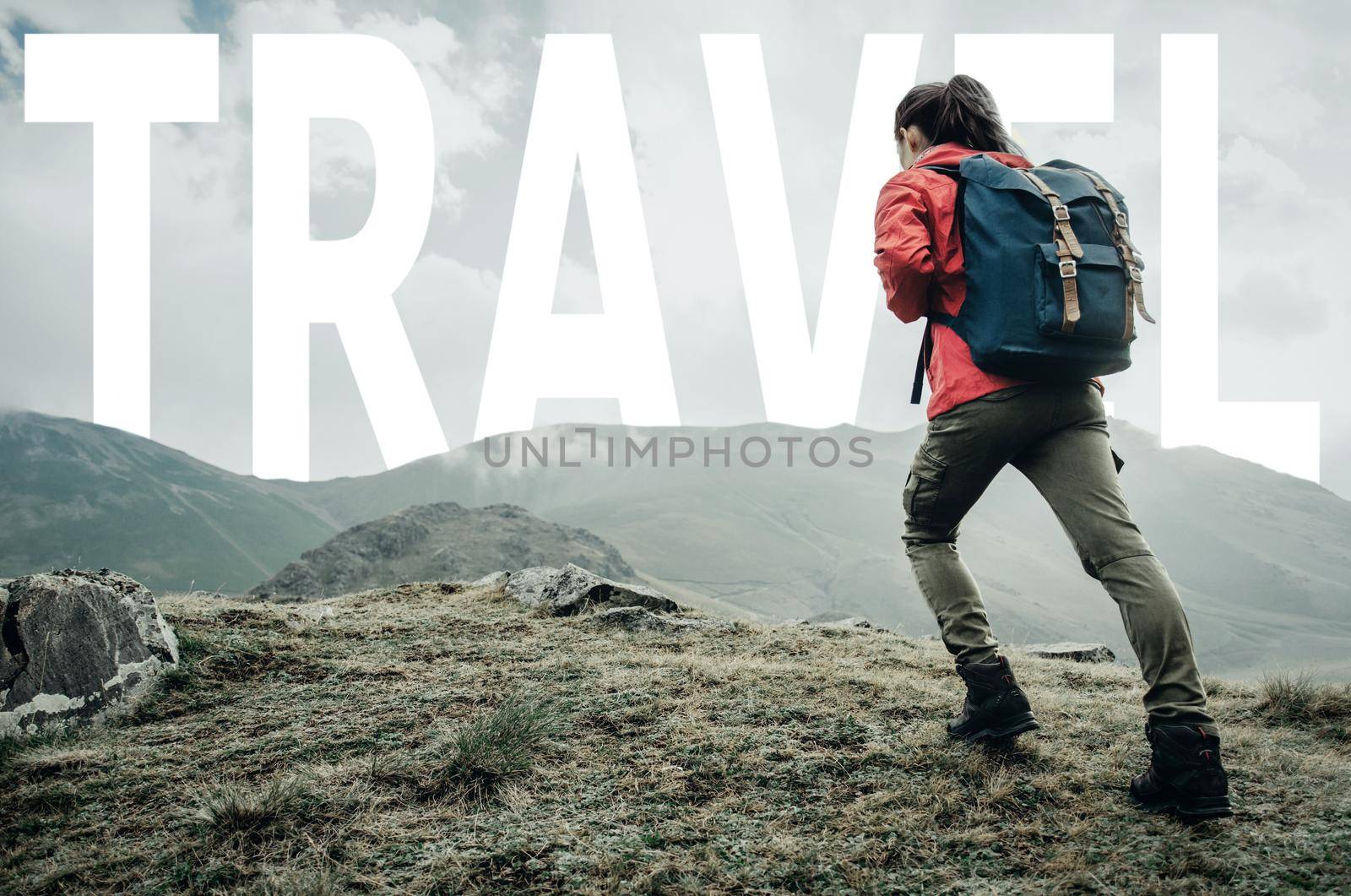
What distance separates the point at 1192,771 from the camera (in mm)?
3059

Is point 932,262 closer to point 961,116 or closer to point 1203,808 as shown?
point 961,116

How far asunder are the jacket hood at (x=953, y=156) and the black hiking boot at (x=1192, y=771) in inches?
111

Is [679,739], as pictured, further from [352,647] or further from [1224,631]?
[1224,631]

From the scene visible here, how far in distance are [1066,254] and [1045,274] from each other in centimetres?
13

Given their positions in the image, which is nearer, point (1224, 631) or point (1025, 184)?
point (1025, 184)

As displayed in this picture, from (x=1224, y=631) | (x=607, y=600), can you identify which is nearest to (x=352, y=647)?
(x=607, y=600)

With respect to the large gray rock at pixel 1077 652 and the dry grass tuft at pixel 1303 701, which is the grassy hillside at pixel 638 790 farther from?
the large gray rock at pixel 1077 652

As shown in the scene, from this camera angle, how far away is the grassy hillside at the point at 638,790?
2.88 m

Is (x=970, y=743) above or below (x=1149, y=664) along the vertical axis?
below

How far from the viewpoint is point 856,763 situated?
12.8ft

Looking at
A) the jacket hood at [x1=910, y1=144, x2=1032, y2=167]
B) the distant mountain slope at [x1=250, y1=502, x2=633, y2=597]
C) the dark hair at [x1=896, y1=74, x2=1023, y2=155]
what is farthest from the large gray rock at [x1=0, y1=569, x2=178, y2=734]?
the distant mountain slope at [x1=250, y1=502, x2=633, y2=597]

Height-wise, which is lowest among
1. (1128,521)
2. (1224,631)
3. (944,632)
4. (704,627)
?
(1224,631)

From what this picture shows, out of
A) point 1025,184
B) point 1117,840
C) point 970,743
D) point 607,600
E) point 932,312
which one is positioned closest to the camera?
point 1117,840

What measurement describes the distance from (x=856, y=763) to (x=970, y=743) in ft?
2.17
